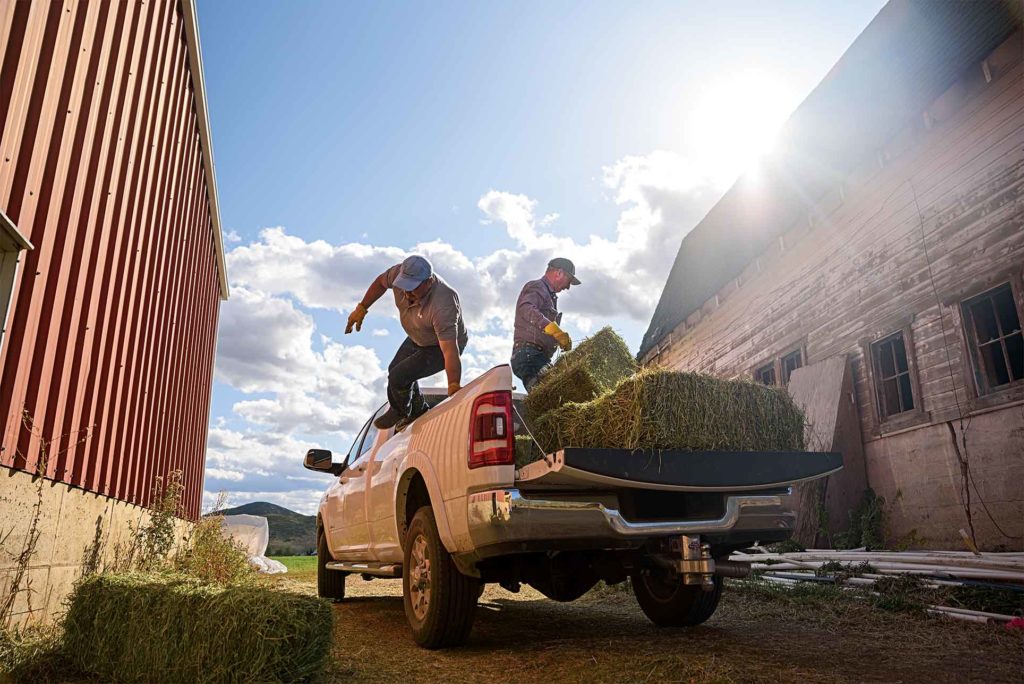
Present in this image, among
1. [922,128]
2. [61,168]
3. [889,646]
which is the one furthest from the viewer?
[922,128]

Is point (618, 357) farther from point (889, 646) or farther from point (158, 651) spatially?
point (158, 651)

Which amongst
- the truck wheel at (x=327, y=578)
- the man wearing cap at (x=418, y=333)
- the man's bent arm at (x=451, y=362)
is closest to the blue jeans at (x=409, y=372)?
the man wearing cap at (x=418, y=333)

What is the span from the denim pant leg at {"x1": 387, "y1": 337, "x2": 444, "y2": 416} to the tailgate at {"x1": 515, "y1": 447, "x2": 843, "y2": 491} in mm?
2027

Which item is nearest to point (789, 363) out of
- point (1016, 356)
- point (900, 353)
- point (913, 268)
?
point (900, 353)

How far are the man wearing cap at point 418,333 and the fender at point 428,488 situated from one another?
2.08 ft

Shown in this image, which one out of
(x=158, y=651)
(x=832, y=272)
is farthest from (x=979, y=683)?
(x=832, y=272)

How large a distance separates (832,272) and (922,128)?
8.66 feet

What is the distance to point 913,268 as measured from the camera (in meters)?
9.17

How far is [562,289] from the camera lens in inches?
259

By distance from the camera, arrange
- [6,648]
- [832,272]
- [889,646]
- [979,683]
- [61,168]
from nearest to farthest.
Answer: [979,683]
[6,648]
[889,646]
[61,168]
[832,272]

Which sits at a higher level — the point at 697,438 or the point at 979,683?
the point at 697,438

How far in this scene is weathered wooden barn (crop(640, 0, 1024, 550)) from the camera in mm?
7695

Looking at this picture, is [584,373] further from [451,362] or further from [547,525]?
[547,525]

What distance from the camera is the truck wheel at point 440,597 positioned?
12.9ft
